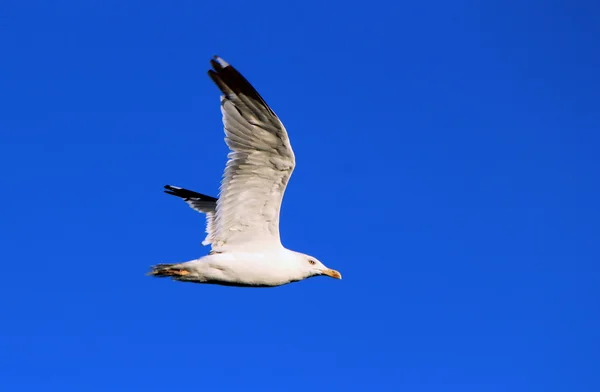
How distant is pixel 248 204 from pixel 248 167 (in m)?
0.67

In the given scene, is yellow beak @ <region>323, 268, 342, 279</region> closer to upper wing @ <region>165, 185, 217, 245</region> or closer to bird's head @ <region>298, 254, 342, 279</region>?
bird's head @ <region>298, 254, 342, 279</region>

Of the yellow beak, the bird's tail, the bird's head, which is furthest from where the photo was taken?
the yellow beak

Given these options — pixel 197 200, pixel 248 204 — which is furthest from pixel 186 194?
pixel 248 204

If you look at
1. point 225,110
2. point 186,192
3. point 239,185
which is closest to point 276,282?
Answer: point 239,185

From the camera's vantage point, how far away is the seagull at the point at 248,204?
1177cm

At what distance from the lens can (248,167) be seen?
12.2 meters

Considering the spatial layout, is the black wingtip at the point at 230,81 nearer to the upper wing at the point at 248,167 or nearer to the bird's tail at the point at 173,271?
the upper wing at the point at 248,167

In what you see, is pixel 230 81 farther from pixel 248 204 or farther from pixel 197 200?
pixel 197 200

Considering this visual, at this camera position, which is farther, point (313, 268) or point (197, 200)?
point (197, 200)

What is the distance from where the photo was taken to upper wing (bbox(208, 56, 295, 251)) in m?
11.7

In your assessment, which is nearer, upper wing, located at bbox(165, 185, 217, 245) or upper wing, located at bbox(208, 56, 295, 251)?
upper wing, located at bbox(208, 56, 295, 251)

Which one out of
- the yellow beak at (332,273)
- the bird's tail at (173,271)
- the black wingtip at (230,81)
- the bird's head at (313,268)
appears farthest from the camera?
the yellow beak at (332,273)

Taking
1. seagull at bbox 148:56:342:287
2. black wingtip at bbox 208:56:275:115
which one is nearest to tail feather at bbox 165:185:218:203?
seagull at bbox 148:56:342:287

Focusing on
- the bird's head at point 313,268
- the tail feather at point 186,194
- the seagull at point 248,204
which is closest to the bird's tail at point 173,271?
the seagull at point 248,204
